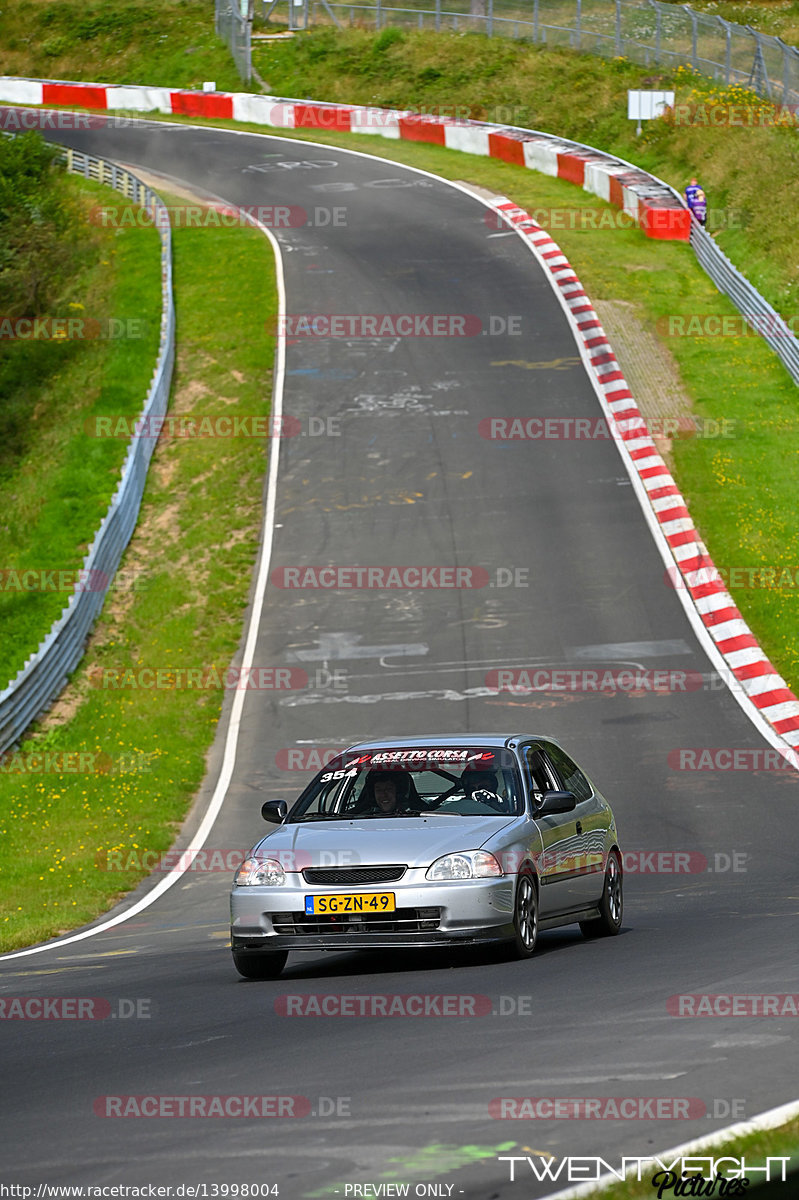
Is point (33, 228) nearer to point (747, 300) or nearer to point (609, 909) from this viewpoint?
point (747, 300)

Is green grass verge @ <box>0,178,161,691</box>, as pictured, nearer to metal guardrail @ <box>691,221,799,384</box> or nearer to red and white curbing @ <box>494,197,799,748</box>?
red and white curbing @ <box>494,197,799,748</box>

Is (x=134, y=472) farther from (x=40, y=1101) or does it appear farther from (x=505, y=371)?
(x=40, y=1101)

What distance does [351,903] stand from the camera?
31.9ft

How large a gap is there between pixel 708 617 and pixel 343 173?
28.5 metres

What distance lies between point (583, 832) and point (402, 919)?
202 cm

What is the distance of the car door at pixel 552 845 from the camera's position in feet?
34.5
